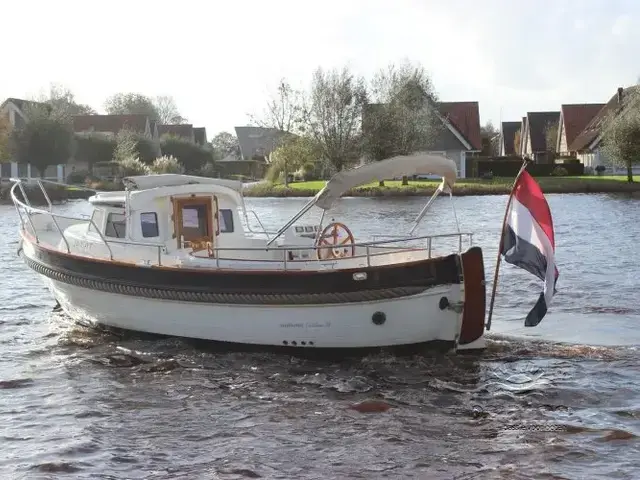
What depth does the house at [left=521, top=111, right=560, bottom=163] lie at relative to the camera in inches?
3762

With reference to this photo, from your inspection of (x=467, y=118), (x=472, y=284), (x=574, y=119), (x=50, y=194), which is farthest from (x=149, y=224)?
(x=574, y=119)

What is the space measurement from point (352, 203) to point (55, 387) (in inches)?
1685

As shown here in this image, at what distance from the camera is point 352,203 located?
55.7 meters

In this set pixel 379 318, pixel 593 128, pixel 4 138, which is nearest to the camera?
pixel 379 318

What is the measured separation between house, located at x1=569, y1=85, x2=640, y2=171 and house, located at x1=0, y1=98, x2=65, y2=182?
149ft

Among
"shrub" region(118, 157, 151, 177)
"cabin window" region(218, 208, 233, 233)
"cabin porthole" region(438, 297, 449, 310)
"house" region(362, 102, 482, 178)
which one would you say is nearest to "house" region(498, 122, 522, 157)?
"house" region(362, 102, 482, 178)

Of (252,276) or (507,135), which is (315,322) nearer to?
(252,276)

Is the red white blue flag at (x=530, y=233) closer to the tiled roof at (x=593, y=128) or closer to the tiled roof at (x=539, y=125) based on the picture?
the tiled roof at (x=593, y=128)

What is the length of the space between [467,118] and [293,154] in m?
18.5

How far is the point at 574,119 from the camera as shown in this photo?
86062 millimetres

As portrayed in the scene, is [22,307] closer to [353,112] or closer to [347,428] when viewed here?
[347,428]

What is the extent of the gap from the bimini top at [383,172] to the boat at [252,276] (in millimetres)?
22

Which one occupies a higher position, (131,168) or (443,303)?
(131,168)

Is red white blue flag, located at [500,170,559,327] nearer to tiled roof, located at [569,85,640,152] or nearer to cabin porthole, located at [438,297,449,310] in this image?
cabin porthole, located at [438,297,449,310]
